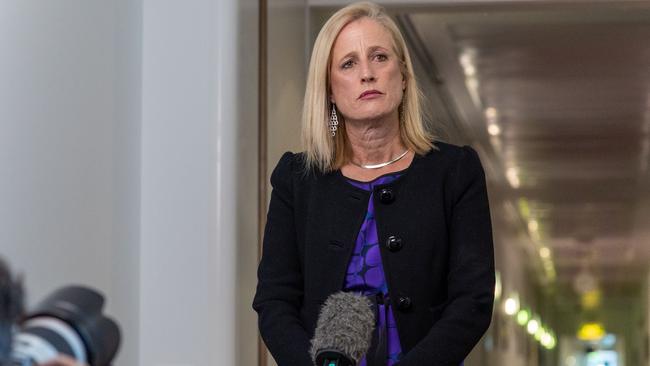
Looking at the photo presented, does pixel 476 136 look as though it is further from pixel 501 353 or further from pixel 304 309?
pixel 304 309

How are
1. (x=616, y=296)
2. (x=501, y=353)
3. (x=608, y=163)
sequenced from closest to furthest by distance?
(x=608, y=163), (x=501, y=353), (x=616, y=296)

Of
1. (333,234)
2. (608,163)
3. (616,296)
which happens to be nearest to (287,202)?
(333,234)

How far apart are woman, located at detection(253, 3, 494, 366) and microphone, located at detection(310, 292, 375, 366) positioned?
0.23 metres

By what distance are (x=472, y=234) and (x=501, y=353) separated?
1606 centimetres

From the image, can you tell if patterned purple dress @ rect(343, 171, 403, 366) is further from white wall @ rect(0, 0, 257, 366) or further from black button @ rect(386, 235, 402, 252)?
white wall @ rect(0, 0, 257, 366)

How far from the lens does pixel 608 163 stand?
13.1m

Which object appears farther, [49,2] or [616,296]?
[616,296]

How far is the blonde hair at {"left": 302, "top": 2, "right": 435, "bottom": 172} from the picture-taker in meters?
2.17

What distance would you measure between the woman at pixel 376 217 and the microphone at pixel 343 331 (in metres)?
0.23

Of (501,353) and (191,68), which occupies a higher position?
(191,68)

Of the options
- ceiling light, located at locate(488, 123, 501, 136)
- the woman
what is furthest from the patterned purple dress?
ceiling light, located at locate(488, 123, 501, 136)

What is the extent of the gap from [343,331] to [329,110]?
2.18 feet

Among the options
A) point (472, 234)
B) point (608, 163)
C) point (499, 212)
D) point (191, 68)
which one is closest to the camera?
point (472, 234)

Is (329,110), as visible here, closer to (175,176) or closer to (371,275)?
(371,275)
